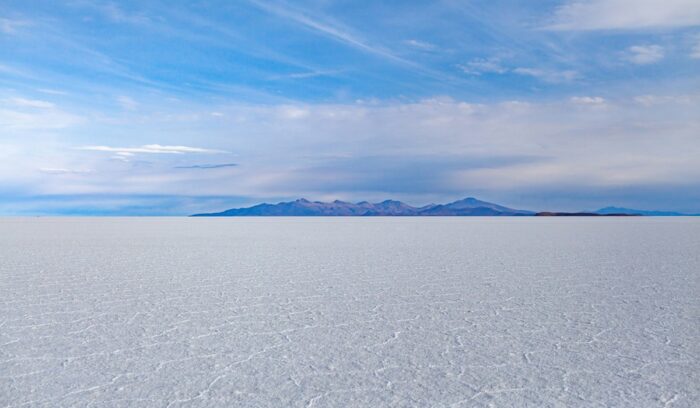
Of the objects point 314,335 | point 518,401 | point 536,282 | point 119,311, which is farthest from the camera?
point 536,282

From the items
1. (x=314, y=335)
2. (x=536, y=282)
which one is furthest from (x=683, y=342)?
(x=536, y=282)

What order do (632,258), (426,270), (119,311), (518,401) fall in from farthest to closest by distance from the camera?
1. (632,258)
2. (426,270)
3. (119,311)
4. (518,401)

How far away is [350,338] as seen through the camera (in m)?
4.09

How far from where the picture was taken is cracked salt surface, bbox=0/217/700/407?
9.75 ft

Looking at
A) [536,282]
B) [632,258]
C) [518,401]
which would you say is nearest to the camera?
[518,401]

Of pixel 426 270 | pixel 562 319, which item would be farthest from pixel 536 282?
pixel 562 319

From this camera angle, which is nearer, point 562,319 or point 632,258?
point 562,319

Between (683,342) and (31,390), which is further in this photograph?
(683,342)

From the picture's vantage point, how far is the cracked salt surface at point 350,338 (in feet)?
9.75

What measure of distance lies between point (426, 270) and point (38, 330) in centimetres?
509

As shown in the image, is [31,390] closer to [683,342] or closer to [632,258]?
[683,342]

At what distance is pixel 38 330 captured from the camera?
4414mm

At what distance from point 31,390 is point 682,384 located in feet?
10.9

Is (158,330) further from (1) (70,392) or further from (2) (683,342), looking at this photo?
(2) (683,342)
